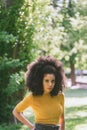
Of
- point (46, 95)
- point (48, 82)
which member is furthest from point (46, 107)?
point (48, 82)

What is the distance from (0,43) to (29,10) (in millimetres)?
1307

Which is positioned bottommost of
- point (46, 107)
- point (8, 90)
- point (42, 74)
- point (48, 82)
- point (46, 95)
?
point (46, 107)

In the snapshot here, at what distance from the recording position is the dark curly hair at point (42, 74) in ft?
14.4

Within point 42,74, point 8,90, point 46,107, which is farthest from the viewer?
point 8,90

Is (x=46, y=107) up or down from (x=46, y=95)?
down

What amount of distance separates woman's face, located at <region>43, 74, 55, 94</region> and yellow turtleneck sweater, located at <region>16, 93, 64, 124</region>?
74 millimetres

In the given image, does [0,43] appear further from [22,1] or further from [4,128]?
[4,128]

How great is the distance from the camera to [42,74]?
14.5ft

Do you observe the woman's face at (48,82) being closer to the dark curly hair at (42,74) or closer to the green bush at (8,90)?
the dark curly hair at (42,74)

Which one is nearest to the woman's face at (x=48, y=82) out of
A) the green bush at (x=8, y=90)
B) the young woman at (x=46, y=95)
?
the young woman at (x=46, y=95)

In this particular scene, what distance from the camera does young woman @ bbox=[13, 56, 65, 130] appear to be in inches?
168

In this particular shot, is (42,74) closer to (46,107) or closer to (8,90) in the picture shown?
(46,107)

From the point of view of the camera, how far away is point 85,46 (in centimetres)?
2555

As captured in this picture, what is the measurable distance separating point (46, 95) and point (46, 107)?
145 mm
